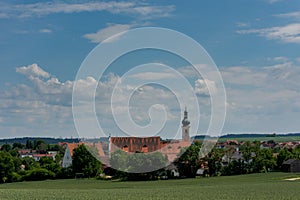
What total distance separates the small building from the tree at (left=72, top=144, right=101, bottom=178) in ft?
103

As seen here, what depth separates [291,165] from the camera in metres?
85.4

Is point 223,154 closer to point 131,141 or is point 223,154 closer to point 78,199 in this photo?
point 131,141

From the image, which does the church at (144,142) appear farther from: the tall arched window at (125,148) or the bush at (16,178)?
the bush at (16,178)

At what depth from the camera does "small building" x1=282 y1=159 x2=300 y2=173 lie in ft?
278

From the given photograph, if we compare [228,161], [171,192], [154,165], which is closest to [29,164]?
[154,165]

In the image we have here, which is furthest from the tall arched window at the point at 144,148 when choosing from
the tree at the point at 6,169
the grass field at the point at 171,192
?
the grass field at the point at 171,192

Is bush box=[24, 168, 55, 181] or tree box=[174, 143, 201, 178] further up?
tree box=[174, 143, 201, 178]

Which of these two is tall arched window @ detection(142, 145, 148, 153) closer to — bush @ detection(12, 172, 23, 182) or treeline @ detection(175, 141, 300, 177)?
treeline @ detection(175, 141, 300, 177)

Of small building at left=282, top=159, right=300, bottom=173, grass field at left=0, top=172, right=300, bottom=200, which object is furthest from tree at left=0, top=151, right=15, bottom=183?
small building at left=282, top=159, right=300, bottom=173

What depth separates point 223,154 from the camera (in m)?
84.2

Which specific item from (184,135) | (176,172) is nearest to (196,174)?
(176,172)

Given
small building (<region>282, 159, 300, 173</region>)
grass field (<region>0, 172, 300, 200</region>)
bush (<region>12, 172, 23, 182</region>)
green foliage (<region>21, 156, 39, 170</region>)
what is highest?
green foliage (<region>21, 156, 39, 170</region>)

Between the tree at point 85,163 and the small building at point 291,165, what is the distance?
31.5 m

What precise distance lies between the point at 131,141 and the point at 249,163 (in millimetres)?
28524
